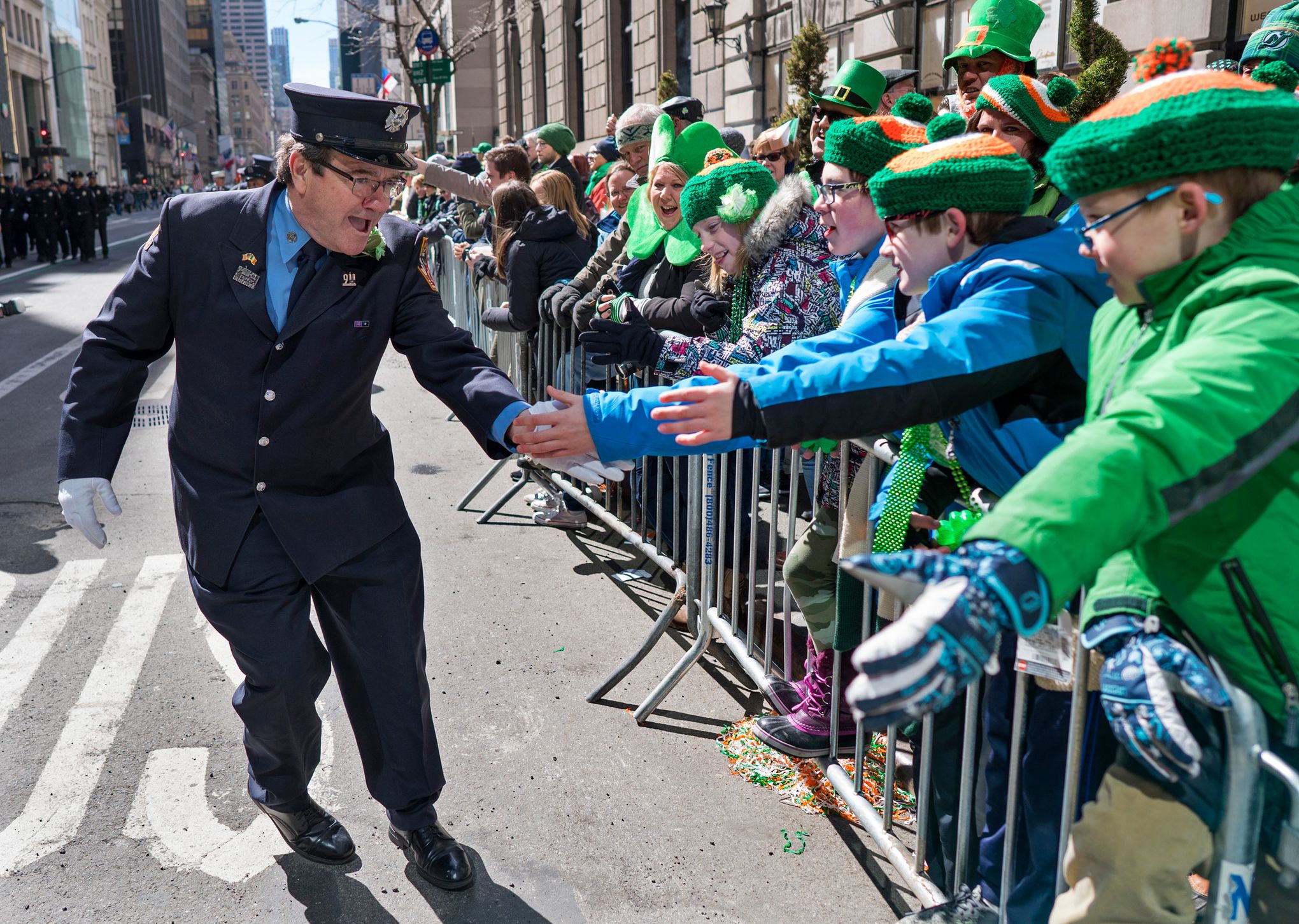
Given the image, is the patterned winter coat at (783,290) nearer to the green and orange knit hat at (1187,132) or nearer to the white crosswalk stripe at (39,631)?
the green and orange knit hat at (1187,132)

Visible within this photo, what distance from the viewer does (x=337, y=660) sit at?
3.40 m

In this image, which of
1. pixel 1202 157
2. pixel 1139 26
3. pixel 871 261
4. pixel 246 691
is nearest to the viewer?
pixel 1202 157

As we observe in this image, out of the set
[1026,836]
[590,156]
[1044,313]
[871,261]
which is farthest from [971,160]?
[590,156]

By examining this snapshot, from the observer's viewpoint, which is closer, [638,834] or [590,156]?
[638,834]

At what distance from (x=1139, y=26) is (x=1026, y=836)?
28.2 feet

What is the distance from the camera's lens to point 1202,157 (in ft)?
5.67

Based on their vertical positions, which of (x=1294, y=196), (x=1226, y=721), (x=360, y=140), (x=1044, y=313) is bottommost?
(x=1226, y=721)

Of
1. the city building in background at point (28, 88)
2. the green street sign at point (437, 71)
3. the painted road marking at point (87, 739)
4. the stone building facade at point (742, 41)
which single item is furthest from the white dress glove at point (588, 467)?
the city building in background at point (28, 88)

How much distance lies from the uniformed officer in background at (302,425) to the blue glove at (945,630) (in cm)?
172

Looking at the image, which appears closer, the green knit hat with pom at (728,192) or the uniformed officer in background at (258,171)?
the green knit hat with pom at (728,192)

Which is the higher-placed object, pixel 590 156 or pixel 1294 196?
pixel 590 156

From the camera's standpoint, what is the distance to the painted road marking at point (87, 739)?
3.48 m

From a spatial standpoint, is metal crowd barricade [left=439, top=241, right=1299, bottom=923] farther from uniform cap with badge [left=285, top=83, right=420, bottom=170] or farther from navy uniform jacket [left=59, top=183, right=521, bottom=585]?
uniform cap with badge [left=285, top=83, right=420, bottom=170]

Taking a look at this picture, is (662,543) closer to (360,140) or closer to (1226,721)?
(360,140)
